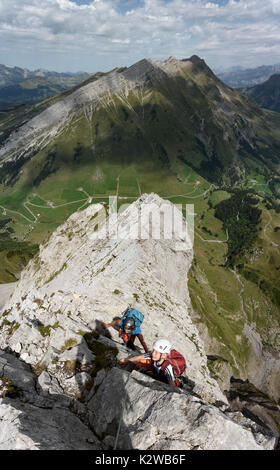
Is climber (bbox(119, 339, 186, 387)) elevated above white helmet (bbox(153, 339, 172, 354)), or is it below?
below

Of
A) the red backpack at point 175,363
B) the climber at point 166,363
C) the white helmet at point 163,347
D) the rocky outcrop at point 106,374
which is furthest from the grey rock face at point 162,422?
the white helmet at point 163,347

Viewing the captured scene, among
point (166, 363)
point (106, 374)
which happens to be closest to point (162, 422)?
point (166, 363)

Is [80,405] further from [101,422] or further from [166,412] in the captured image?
[166,412]

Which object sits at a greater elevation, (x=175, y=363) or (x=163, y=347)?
(x=163, y=347)

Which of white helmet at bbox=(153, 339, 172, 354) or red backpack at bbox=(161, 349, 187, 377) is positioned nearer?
white helmet at bbox=(153, 339, 172, 354)

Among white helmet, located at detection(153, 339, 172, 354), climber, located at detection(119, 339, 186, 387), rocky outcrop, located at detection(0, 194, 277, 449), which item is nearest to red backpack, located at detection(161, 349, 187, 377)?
climber, located at detection(119, 339, 186, 387)

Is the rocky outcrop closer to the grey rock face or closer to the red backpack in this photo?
the grey rock face

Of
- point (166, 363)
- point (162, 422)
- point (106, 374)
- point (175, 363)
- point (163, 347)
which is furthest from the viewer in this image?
point (106, 374)

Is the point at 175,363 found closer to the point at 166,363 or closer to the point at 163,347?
the point at 166,363

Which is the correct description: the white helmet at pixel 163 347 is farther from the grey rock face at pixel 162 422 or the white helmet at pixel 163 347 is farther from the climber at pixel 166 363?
the grey rock face at pixel 162 422
